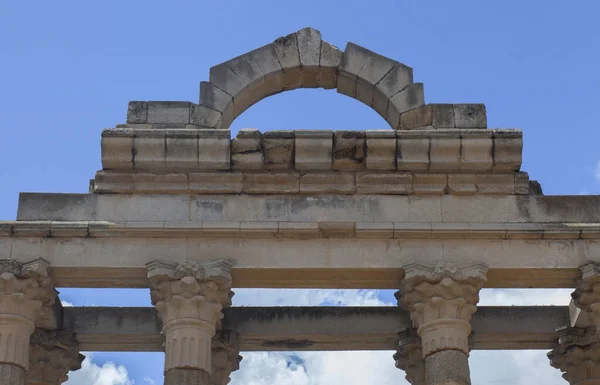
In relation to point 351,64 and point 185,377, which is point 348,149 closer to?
point 351,64

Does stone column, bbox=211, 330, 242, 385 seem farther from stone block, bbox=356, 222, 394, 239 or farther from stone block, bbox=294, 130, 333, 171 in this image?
stone block, bbox=294, 130, 333, 171

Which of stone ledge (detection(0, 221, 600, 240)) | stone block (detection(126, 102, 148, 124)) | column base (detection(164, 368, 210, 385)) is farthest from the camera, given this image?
stone block (detection(126, 102, 148, 124))

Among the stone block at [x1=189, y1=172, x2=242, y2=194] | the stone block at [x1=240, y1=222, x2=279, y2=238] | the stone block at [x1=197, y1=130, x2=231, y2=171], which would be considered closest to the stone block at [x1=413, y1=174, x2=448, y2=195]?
the stone block at [x1=240, y1=222, x2=279, y2=238]

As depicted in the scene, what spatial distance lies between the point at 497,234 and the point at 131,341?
9.36m

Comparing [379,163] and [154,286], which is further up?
[379,163]

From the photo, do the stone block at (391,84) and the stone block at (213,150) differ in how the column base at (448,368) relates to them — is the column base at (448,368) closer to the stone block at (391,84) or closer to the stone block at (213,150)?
the stone block at (213,150)

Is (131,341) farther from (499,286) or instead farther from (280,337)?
(499,286)

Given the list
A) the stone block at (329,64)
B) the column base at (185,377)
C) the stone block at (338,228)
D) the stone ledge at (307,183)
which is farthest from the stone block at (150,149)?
the column base at (185,377)

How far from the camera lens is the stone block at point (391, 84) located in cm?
2966

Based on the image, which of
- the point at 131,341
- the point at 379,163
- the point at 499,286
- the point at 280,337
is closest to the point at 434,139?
the point at 379,163

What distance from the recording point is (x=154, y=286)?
27.2 m

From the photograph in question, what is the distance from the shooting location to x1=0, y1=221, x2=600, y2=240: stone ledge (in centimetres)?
2748

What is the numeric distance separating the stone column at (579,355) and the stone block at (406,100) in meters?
6.59

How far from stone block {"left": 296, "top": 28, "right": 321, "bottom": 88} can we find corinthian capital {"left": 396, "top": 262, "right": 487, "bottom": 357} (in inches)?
226
